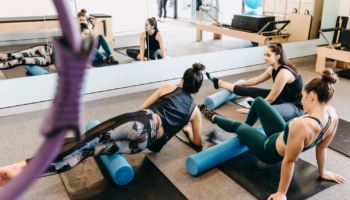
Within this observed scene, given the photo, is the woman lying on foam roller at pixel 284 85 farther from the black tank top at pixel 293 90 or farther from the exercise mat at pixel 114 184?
the exercise mat at pixel 114 184

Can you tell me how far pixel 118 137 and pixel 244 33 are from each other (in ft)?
12.9

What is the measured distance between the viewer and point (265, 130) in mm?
2412

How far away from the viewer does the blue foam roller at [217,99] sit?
139 inches

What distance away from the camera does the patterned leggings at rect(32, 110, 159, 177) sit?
182 cm

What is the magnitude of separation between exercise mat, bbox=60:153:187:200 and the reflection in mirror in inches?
55.3

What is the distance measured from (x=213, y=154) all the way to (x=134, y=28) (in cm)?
239

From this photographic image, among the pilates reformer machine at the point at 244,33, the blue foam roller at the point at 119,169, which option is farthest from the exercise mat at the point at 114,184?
the pilates reformer machine at the point at 244,33

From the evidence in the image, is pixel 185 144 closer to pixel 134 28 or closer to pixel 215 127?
pixel 215 127

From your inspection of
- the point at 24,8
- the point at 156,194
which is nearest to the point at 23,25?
the point at 24,8

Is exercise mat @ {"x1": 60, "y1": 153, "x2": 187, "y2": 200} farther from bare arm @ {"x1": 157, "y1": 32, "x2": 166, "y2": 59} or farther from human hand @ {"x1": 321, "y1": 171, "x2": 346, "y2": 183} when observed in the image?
bare arm @ {"x1": 157, "y1": 32, "x2": 166, "y2": 59}

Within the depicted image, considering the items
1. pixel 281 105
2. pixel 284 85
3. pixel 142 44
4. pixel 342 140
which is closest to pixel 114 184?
pixel 281 105

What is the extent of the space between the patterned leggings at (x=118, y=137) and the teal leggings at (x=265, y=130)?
2.43 feet

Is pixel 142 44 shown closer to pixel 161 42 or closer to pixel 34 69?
pixel 161 42

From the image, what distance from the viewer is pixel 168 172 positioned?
234 cm
